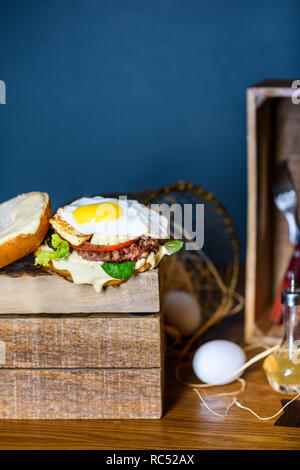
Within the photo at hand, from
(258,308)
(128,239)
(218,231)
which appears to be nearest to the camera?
(128,239)

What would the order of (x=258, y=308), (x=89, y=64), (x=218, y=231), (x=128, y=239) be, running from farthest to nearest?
(x=89, y=64)
(x=218, y=231)
(x=258, y=308)
(x=128, y=239)

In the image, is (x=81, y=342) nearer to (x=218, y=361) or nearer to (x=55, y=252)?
(x=55, y=252)

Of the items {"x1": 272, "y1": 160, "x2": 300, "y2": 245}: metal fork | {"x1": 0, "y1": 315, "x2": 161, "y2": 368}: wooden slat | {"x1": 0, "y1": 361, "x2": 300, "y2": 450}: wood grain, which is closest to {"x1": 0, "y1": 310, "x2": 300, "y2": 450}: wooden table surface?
{"x1": 0, "y1": 361, "x2": 300, "y2": 450}: wood grain

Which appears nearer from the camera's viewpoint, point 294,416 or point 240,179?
point 294,416

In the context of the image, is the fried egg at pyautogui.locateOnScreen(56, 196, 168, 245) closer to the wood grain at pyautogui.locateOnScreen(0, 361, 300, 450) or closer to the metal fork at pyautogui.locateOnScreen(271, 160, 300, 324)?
the wood grain at pyautogui.locateOnScreen(0, 361, 300, 450)

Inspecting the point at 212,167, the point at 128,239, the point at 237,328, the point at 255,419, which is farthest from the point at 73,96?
the point at 255,419

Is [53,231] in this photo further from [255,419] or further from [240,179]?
[240,179]

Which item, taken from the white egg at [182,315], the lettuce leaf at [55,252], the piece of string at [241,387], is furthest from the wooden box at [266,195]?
the lettuce leaf at [55,252]
